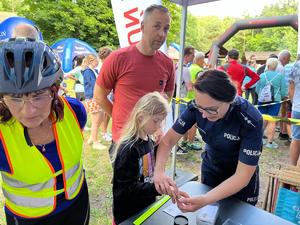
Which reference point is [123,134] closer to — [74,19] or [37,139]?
[37,139]

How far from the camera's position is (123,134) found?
173 cm

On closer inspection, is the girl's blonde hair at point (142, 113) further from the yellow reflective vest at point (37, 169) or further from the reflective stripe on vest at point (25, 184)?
the reflective stripe on vest at point (25, 184)

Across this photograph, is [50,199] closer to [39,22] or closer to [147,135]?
[147,135]

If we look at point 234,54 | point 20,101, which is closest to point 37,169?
point 20,101

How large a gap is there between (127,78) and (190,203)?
1.20m

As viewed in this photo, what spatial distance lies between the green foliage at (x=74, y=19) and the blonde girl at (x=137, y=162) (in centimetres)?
1520

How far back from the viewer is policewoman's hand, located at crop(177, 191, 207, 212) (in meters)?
1.22

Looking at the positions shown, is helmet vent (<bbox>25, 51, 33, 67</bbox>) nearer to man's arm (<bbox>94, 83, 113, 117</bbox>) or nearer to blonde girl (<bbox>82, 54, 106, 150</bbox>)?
man's arm (<bbox>94, 83, 113, 117</bbox>)

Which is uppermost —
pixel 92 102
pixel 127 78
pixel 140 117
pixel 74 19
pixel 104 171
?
pixel 74 19

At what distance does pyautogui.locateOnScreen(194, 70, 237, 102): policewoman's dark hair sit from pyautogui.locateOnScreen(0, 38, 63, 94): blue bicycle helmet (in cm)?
82

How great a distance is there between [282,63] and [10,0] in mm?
33063

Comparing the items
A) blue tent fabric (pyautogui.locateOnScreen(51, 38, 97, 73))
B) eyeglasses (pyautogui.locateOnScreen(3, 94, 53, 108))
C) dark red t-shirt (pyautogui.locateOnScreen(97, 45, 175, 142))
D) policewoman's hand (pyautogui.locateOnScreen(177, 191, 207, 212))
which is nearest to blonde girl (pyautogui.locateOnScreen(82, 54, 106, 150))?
Result: dark red t-shirt (pyautogui.locateOnScreen(97, 45, 175, 142))

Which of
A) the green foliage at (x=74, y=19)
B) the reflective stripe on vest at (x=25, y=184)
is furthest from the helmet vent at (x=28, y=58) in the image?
the green foliage at (x=74, y=19)

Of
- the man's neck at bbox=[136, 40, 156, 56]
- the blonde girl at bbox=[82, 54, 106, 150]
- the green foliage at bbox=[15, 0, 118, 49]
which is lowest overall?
the blonde girl at bbox=[82, 54, 106, 150]
